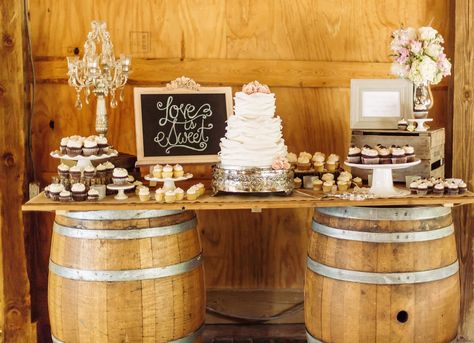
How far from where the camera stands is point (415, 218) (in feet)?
9.81

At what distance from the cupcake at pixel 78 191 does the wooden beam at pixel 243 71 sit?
3.31 feet

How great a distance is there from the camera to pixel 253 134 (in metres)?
3.10

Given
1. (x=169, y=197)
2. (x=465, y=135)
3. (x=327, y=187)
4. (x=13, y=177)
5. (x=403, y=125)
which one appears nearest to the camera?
(x=169, y=197)

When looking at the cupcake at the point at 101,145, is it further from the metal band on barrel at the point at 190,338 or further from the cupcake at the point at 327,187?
the cupcake at the point at 327,187

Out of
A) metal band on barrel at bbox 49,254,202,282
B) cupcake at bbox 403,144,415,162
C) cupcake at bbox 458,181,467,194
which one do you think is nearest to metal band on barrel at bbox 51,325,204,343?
metal band on barrel at bbox 49,254,202,282

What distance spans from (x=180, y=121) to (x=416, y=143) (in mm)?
1261

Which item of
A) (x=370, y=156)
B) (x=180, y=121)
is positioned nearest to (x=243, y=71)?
(x=180, y=121)

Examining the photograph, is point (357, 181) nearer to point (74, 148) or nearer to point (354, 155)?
point (354, 155)

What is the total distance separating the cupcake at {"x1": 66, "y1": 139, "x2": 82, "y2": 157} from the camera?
3.10 meters

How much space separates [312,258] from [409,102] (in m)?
1.02

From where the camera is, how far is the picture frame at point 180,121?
3.43 m

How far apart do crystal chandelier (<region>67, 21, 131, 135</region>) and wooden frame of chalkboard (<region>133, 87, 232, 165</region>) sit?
0.15 metres

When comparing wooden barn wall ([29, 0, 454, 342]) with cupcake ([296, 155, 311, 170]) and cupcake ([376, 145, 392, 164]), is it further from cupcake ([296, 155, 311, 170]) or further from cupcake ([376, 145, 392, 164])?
cupcake ([376, 145, 392, 164])

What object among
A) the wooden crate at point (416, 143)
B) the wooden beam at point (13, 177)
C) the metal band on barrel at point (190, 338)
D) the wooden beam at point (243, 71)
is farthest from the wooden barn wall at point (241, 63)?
the metal band on barrel at point (190, 338)
